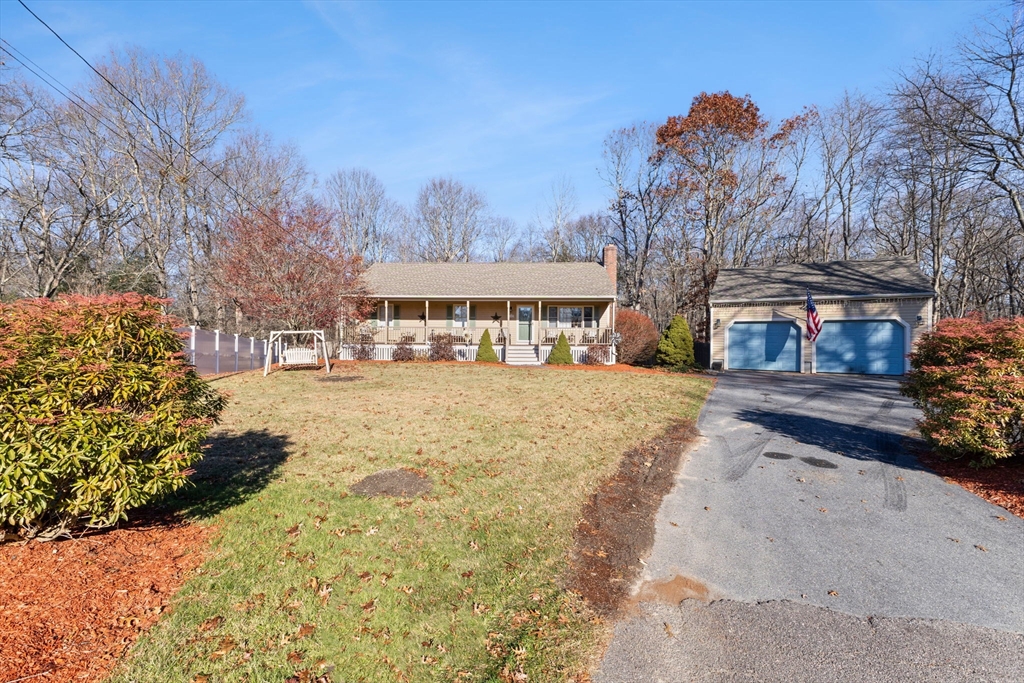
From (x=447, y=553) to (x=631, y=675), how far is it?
189 centimetres

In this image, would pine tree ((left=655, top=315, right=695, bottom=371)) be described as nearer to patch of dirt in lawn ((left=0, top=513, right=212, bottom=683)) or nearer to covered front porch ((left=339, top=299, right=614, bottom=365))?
covered front porch ((left=339, top=299, right=614, bottom=365))

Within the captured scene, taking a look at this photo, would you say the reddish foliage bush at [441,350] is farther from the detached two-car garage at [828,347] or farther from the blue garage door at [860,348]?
the blue garage door at [860,348]

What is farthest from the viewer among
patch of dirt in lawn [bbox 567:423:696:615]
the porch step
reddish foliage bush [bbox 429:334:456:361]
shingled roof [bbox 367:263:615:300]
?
shingled roof [bbox 367:263:615:300]

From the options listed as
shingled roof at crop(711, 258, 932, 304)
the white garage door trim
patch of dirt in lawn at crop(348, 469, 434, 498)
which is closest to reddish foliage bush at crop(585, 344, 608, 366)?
shingled roof at crop(711, 258, 932, 304)

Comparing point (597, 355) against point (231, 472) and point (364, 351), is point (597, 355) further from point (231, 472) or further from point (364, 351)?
point (231, 472)

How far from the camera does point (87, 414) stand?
343cm

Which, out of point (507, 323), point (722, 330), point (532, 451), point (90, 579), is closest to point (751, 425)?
point (532, 451)

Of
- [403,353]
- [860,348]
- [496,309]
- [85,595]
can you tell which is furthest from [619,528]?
[496,309]

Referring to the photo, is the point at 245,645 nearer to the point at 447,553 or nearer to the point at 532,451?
the point at 447,553

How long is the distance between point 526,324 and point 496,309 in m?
1.71

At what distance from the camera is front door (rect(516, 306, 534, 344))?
948 inches

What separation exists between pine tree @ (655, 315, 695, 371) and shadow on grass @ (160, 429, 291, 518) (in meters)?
15.9

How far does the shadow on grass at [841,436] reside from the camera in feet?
24.2

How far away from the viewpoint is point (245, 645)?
2.92m
